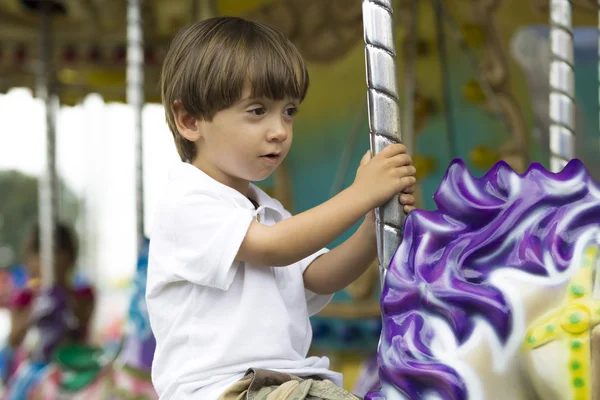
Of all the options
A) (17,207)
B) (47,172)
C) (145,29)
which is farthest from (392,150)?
(17,207)

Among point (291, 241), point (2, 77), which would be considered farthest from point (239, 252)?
point (2, 77)

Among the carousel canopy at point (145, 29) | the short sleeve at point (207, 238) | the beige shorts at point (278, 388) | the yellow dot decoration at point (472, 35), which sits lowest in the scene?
the beige shorts at point (278, 388)

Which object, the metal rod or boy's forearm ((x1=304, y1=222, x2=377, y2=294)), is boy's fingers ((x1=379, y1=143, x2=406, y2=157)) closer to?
boy's forearm ((x1=304, y1=222, x2=377, y2=294))

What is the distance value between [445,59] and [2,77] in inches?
89.5

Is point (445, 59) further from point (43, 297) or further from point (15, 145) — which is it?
point (15, 145)

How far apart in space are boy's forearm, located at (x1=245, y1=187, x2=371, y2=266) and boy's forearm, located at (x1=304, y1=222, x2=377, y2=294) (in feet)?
0.43

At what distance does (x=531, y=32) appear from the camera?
3.05 meters

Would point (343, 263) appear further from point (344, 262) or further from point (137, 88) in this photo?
point (137, 88)

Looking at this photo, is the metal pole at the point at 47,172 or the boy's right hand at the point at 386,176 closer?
the boy's right hand at the point at 386,176

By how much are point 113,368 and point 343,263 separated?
1.24m

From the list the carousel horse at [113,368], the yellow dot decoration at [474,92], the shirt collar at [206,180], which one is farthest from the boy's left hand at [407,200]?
the yellow dot decoration at [474,92]

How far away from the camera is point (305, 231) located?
101cm

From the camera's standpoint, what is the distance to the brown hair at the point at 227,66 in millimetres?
1055

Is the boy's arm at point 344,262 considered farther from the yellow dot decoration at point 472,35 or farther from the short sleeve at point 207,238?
the yellow dot decoration at point 472,35
